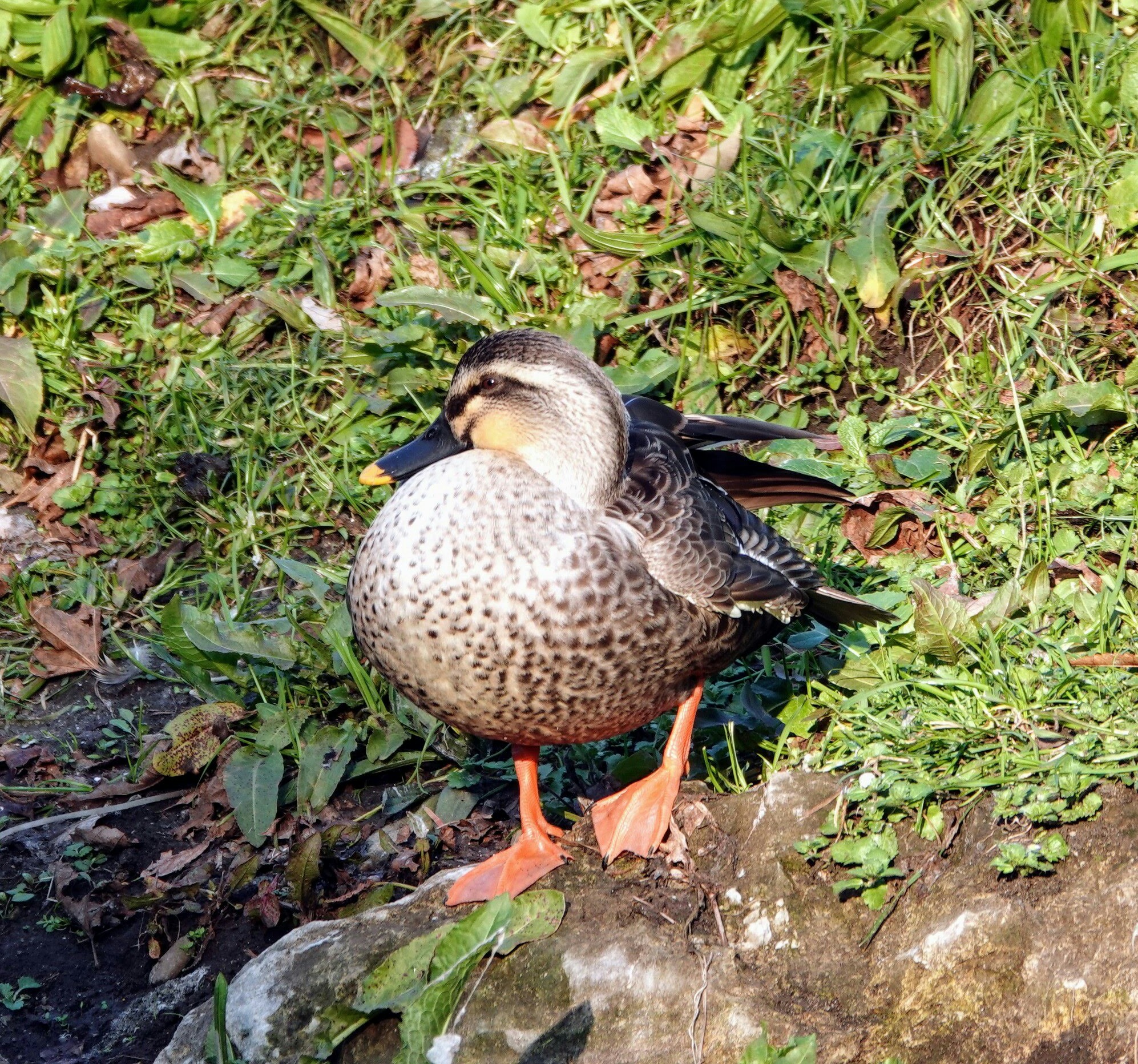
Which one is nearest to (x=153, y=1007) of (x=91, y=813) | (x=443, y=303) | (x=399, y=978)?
(x=91, y=813)

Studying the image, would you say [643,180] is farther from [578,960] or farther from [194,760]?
[578,960]

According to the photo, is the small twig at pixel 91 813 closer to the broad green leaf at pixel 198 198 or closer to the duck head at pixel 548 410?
the duck head at pixel 548 410

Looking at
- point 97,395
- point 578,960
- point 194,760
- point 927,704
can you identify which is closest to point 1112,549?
point 927,704

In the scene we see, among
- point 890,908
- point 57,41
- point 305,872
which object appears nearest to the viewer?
point 890,908

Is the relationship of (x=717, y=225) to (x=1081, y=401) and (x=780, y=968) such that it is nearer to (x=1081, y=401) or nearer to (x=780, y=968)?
(x=1081, y=401)

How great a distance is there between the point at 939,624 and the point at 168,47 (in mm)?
4255

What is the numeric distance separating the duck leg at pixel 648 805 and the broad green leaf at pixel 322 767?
0.87 m

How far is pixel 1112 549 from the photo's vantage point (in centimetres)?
367

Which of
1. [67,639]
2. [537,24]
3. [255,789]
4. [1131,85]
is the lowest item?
[67,639]

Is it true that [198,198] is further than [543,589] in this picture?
Yes

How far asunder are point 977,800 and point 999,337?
2037mm

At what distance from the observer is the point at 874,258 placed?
4.51 metres

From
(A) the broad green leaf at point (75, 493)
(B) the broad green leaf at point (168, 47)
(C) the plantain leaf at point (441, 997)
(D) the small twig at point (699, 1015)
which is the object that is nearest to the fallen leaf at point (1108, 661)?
(D) the small twig at point (699, 1015)

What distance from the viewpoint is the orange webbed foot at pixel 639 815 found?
307 centimetres
